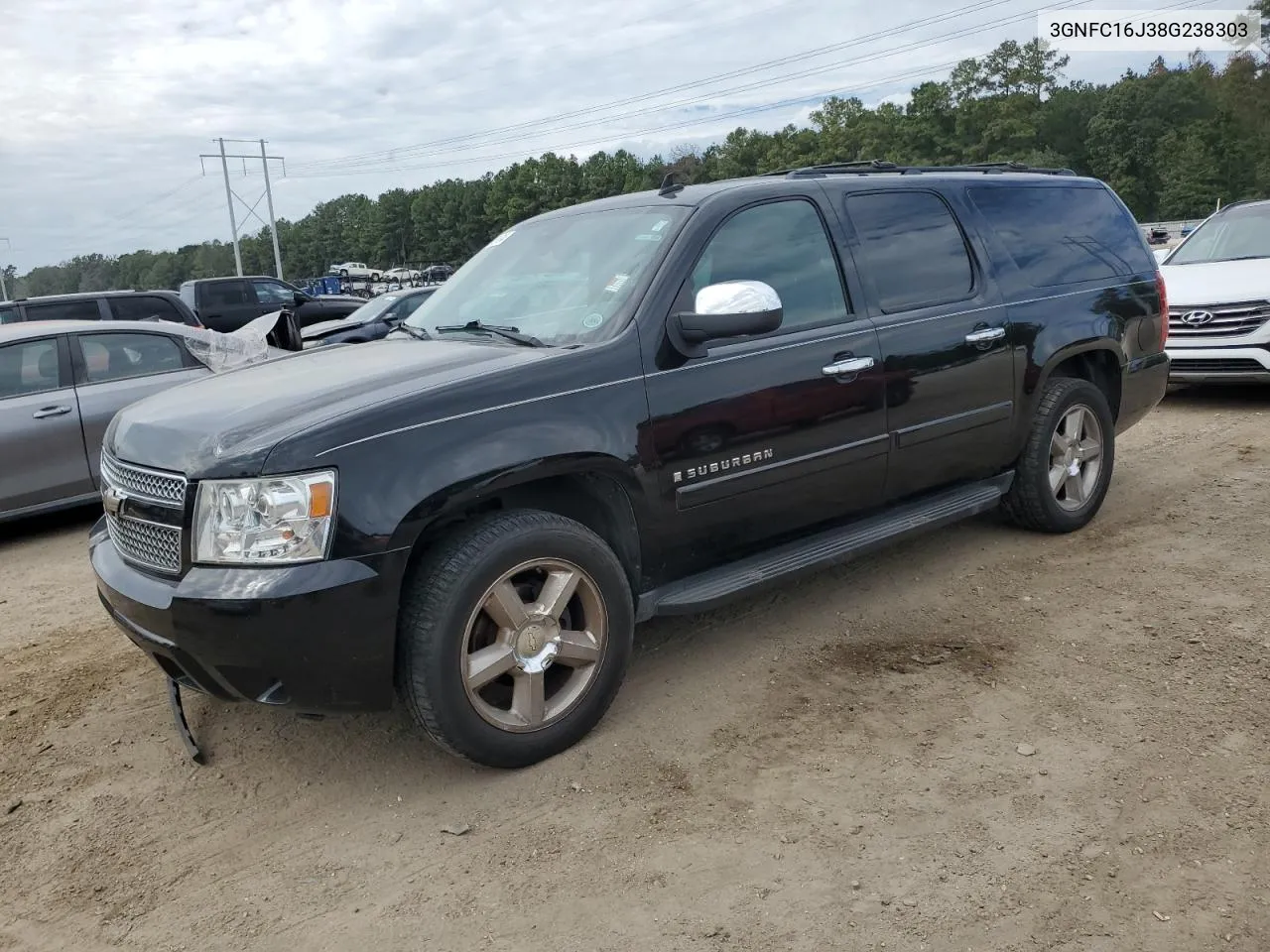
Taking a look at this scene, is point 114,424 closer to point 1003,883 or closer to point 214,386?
point 214,386

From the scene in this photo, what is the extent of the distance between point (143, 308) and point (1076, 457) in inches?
392

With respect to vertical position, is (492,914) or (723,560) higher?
(723,560)

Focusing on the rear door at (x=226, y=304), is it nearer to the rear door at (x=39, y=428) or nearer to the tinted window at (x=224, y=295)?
the tinted window at (x=224, y=295)

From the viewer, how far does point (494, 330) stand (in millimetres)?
3906

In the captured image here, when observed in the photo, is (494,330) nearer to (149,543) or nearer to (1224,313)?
(149,543)

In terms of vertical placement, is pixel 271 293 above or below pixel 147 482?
above

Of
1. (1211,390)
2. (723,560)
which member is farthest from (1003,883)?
(1211,390)

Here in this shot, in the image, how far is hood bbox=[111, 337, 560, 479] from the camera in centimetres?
296

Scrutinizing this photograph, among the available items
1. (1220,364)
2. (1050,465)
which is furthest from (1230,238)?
(1050,465)

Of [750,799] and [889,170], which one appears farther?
[889,170]

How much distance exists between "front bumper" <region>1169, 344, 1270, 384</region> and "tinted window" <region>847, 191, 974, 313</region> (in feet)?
16.5

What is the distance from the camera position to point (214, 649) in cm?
289

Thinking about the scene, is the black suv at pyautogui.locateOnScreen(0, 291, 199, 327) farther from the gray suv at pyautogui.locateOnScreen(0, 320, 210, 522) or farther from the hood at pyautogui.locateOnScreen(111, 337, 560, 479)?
the hood at pyautogui.locateOnScreen(111, 337, 560, 479)

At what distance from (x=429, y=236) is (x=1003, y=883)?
4646 inches
